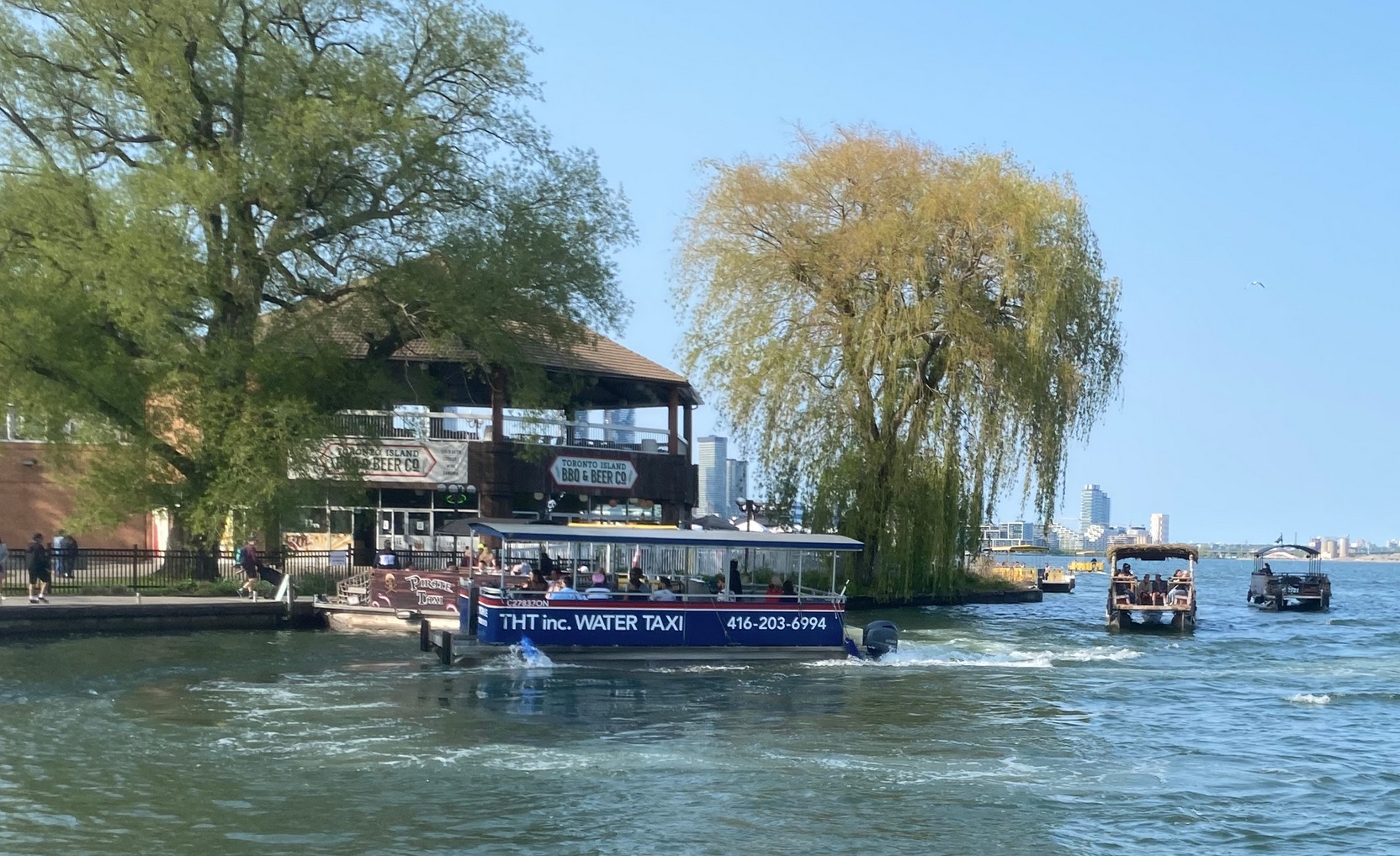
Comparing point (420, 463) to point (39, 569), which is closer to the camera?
point (39, 569)

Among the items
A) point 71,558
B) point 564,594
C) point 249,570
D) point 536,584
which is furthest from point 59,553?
point 564,594

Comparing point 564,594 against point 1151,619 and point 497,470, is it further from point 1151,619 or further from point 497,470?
point 1151,619

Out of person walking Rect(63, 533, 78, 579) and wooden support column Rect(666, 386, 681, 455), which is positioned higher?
wooden support column Rect(666, 386, 681, 455)

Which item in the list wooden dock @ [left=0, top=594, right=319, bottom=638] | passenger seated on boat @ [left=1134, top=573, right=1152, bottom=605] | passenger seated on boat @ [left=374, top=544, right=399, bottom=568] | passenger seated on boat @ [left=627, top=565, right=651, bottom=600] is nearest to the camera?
passenger seated on boat @ [left=627, top=565, right=651, bottom=600]

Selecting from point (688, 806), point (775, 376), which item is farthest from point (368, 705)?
point (775, 376)

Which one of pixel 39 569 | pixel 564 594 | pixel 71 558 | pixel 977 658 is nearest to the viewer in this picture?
pixel 564 594

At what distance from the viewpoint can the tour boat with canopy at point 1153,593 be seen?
42750mm

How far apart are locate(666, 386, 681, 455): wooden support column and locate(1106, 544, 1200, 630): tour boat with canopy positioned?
1464 centimetres

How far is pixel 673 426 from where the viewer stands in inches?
1865

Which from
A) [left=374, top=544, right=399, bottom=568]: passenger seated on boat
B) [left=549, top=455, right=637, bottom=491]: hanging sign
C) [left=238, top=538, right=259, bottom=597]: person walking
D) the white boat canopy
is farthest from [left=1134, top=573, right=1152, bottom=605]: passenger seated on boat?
[left=238, top=538, right=259, bottom=597]: person walking

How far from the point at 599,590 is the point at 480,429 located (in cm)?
1618

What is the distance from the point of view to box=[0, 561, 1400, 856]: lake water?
14.6 metres

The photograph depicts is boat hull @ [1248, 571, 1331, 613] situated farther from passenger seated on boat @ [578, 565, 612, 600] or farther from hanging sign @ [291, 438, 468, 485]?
passenger seated on boat @ [578, 565, 612, 600]

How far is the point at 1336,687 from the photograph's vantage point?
28531mm
